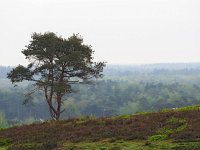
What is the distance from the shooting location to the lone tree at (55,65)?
38.9 meters

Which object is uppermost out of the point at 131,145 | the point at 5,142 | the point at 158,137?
the point at 158,137

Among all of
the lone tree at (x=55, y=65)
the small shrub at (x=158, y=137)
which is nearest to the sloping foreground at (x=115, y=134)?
the small shrub at (x=158, y=137)

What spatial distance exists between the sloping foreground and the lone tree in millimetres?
12953

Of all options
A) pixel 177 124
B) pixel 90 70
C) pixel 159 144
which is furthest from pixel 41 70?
pixel 159 144

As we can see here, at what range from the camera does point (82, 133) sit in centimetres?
2195

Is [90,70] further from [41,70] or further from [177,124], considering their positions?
[177,124]

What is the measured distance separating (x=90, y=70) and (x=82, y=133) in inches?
794

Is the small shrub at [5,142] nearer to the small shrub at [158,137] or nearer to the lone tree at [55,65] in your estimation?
the small shrub at [158,137]

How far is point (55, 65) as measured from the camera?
3888 centimetres

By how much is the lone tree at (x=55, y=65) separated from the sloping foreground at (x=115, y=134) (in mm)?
12953

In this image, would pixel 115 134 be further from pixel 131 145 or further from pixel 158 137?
pixel 131 145

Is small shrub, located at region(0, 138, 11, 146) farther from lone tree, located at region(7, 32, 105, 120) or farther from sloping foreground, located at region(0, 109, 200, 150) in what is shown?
lone tree, located at region(7, 32, 105, 120)

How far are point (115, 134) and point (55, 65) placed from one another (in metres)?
19.6

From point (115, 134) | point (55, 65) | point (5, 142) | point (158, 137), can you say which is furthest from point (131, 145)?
point (55, 65)
